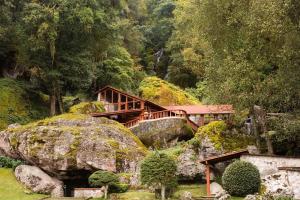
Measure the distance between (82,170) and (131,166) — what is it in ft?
11.2

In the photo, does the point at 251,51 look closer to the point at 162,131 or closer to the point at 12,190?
the point at 162,131

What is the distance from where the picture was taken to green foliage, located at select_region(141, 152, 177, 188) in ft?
81.1

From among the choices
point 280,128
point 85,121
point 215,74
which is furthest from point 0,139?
point 280,128

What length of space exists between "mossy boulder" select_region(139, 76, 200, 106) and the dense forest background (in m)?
2.52

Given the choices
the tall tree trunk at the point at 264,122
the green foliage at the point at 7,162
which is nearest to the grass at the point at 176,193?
the tall tree trunk at the point at 264,122

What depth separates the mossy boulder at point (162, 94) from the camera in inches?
2029

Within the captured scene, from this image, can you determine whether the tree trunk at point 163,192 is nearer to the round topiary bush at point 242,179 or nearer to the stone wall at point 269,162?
the round topiary bush at point 242,179

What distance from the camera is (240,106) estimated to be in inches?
1037

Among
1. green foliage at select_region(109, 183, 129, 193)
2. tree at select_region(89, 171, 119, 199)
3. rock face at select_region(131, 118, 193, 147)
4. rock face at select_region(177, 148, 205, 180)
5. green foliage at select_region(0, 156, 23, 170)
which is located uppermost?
rock face at select_region(131, 118, 193, 147)

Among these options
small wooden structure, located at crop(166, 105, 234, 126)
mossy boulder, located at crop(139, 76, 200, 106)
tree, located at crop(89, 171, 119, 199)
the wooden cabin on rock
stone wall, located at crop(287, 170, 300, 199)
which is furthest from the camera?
mossy boulder, located at crop(139, 76, 200, 106)

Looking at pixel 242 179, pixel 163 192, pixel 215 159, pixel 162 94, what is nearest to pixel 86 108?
pixel 162 94

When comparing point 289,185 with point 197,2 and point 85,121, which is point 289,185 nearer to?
point 197,2

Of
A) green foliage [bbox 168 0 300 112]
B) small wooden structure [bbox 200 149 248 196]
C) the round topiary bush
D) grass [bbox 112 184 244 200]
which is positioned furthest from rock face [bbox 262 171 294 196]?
green foliage [bbox 168 0 300 112]

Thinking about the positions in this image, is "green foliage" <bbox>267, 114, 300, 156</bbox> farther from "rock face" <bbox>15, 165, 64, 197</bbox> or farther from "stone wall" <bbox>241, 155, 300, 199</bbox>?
"rock face" <bbox>15, 165, 64, 197</bbox>
